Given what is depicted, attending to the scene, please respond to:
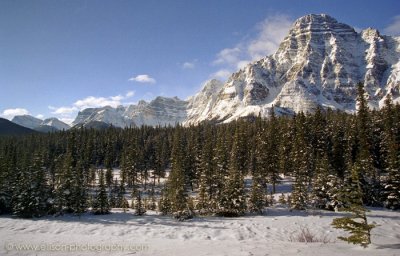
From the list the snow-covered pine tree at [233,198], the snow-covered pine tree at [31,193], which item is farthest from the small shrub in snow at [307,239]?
the snow-covered pine tree at [31,193]

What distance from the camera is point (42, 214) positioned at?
40.0m

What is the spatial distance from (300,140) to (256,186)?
2353 centimetres

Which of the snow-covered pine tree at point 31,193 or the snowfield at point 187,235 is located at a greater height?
the snow-covered pine tree at point 31,193

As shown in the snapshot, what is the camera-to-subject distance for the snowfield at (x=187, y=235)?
1827 cm

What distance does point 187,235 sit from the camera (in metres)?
27.8

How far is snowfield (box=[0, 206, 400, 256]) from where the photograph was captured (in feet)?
59.9

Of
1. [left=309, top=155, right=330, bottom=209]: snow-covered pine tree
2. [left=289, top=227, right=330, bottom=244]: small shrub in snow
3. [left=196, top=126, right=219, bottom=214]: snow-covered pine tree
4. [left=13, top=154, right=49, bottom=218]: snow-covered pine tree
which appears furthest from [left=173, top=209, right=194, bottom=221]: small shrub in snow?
[left=309, top=155, right=330, bottom=209]: snow-covered pine tree

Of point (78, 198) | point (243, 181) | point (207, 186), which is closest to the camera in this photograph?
point (78, 198)

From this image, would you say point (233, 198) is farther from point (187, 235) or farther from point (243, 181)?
point (187, 235)

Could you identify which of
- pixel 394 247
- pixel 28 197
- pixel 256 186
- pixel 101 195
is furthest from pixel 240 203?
pixel 28 197

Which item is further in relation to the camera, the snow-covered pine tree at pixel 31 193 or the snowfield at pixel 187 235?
the snow-covered pine tree at pixel 31 193

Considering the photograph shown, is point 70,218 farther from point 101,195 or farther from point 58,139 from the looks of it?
point 58,139

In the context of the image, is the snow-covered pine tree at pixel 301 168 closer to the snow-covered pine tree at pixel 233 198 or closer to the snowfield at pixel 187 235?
the snowfield at pixel 187 235

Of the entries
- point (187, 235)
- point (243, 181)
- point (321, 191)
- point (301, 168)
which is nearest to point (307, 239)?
point (187, 235)
